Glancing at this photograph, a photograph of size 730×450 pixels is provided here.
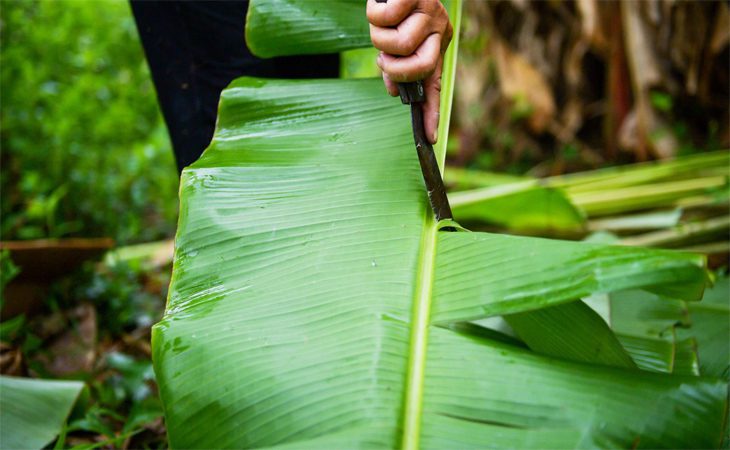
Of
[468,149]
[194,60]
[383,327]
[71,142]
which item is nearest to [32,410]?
[383,327]

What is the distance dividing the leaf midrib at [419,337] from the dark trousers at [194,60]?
0.68 metres

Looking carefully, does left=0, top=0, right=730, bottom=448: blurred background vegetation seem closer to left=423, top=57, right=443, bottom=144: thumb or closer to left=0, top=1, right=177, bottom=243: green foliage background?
left=0, top=1, right=177, bottom=243: green foliage background

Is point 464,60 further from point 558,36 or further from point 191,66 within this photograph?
point 191,66

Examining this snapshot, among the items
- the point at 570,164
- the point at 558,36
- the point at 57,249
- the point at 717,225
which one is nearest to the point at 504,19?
the point at 558,36

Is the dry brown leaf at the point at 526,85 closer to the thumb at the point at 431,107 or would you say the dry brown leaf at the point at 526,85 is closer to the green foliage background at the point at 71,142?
the green foliage background at the point at 71,142

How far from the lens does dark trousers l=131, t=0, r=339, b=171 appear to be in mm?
1273

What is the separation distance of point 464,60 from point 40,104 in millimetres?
2226

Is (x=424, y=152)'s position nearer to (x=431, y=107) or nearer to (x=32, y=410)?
(x=431, y=107)

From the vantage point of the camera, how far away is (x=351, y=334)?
26.1 inches

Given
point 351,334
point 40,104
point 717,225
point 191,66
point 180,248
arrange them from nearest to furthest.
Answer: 1. point 351,334
2. point 180,248
3. point 191,66
4. point 717,225
5. point 40,104

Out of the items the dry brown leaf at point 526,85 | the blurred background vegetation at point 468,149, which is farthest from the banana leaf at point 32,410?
the dry brown leaf at point 526,85

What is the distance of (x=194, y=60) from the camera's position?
1.31m

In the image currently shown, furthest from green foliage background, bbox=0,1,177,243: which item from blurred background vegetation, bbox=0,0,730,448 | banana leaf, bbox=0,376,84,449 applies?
banana leaf, bbox=0,376,84,449

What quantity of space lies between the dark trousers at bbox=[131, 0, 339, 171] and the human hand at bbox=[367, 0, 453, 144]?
60cm
